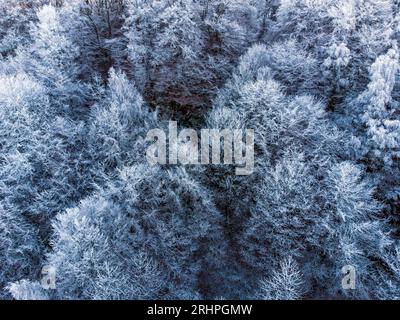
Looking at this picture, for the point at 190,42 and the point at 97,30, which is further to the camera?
the point at 97,30

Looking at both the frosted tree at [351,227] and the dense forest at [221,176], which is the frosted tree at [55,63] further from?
the frosted tree at [351,227]

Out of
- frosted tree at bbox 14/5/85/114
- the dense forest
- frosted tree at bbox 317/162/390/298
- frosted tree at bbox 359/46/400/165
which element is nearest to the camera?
frosted tree at bbox 317/162/390/298

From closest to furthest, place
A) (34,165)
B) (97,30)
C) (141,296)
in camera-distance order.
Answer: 1. (141,296)
2. (34,165)
3. (97,30)

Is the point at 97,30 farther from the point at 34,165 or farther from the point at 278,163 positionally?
the point at 278,163

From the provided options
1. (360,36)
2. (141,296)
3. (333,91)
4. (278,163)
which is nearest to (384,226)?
(278,163)

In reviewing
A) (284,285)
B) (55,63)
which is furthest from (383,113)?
(55,63)

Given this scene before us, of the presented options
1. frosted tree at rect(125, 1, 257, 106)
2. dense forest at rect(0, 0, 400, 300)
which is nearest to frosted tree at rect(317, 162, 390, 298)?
dense forest at rect(0, 0, 400, 300)

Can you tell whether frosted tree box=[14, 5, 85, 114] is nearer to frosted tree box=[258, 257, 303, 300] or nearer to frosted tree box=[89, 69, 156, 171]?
frosted tree box=[89, 69, 156, 171]

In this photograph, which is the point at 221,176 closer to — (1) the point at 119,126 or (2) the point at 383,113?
(1) the point at 119,126

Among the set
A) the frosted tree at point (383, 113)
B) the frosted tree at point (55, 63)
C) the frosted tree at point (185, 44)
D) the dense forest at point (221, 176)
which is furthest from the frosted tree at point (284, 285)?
the frosted tree at point (55, 63)

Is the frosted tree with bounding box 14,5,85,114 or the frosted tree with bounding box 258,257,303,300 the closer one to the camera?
the frosted tree with bounding box 258,257,303,300
